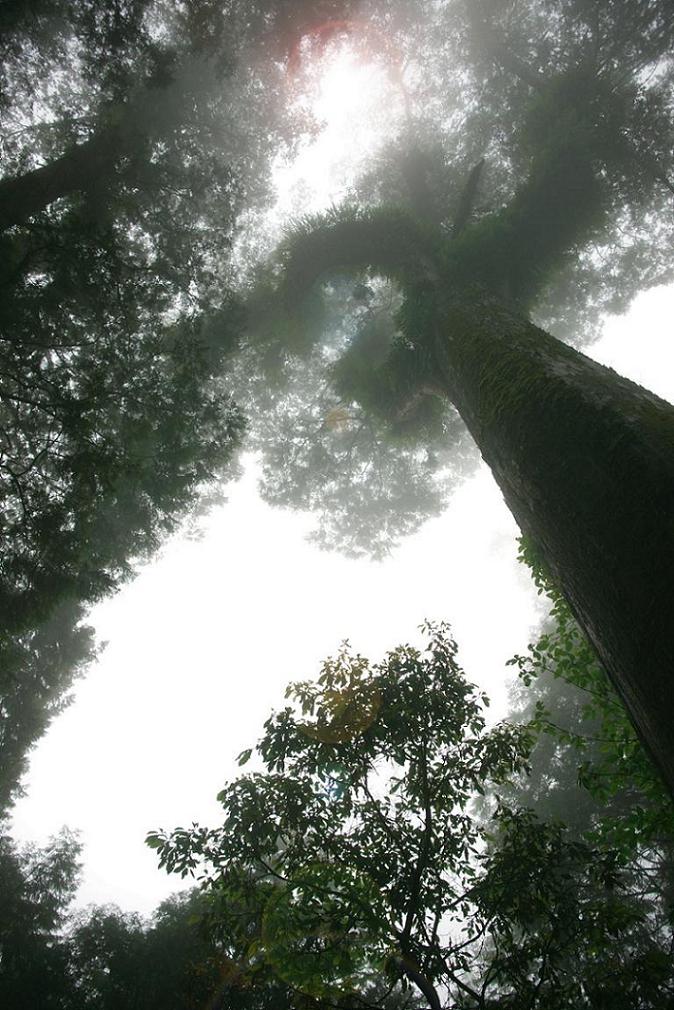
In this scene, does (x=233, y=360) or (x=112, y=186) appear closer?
(x=112, y=186)

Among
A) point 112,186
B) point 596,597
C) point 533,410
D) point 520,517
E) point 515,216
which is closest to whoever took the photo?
point 596,597

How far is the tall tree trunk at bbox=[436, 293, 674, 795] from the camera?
2428 millimetres

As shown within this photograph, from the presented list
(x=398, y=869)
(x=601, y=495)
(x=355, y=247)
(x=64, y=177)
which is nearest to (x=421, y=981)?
(x=398, y=869)

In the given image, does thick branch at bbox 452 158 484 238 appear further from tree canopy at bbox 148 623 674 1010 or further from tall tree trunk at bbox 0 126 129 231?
tree canopy at bbox 148 623 674 1010

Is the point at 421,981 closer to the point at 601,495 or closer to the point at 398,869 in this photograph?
the point at 398,869

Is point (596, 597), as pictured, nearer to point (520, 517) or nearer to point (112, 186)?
point (520, 517)

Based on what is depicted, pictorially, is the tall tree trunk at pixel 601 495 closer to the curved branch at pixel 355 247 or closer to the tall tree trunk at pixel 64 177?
the curved branch at pixel 355 247

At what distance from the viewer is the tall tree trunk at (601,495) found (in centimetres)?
243

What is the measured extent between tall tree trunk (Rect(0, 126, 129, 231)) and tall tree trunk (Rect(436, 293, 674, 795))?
8794 millimetres

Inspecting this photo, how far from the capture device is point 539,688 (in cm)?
1756

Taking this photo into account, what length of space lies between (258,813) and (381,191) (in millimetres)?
16909

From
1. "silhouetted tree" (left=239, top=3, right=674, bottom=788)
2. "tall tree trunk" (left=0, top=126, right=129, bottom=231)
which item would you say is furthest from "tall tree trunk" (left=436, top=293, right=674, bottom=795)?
"tall tree trunk" (left=0, top=126, right=129, bottom=231)

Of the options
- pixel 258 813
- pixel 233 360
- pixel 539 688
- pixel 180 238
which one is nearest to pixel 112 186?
pixel 180 238

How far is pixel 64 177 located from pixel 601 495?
11.7 meters
